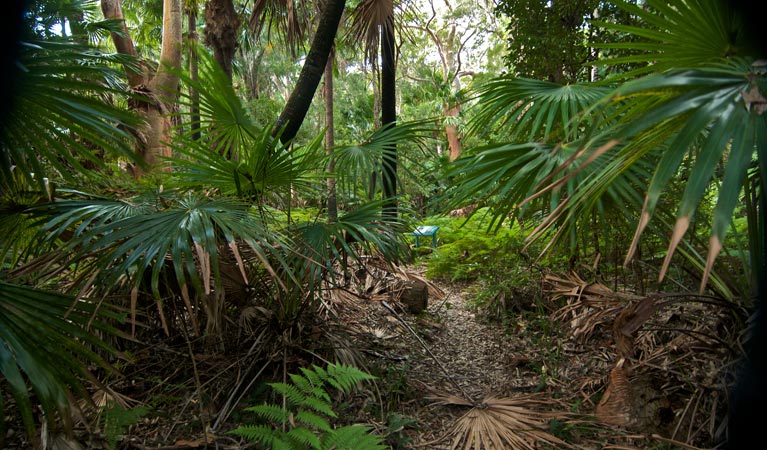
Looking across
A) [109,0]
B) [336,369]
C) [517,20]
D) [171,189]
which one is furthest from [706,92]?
[109,0]

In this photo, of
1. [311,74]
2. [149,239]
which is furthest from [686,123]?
[311,74]

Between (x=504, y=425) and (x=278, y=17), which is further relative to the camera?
(x=278, y=17)

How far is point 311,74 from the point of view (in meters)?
3.21

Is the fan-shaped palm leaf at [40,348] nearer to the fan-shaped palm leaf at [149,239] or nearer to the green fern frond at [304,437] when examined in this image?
the fan-shaped palm leaf at [149,239]

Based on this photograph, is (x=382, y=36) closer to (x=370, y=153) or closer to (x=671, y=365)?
(x=370, y=153)

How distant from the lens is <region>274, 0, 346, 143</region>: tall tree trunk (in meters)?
3.18

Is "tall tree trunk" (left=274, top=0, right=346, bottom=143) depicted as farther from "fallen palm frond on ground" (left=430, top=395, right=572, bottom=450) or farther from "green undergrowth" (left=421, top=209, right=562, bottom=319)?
"fallen palm frond on ground" (left=430, top=395, right=572, bottom=450)

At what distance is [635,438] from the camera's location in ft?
5.90

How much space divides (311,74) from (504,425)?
8.87 ft

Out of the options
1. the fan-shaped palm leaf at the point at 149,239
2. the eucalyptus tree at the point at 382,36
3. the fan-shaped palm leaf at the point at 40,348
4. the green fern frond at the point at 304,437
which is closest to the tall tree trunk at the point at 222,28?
the eucalyptus tree at the point at 382,36

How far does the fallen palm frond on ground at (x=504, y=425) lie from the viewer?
5.75 ft

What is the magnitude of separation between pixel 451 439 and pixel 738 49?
5.98 feet

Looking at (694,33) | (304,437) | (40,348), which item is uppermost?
(694,33)

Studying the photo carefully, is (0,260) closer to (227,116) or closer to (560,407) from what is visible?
(227,116)
